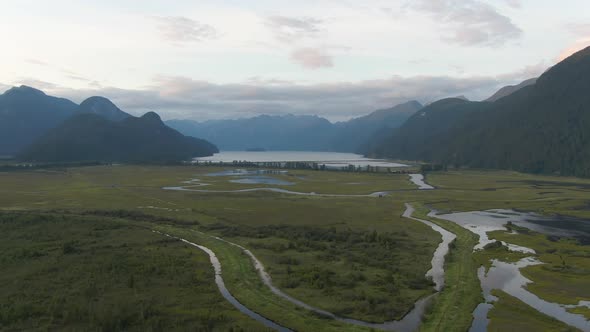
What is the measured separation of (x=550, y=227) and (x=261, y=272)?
225 ft

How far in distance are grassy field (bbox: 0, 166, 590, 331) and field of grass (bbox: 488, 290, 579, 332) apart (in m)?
2.50

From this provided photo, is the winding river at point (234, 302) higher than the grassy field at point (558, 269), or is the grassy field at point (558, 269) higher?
the grassy field at point (558, 269)

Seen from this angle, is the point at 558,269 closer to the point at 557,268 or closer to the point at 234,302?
the point at 557,268

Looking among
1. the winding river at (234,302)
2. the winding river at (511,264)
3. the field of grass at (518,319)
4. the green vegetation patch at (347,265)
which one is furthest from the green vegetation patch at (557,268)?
the winding river at (234,302)

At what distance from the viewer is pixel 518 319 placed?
39.8 meters

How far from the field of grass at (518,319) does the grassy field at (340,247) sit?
2.50 meters

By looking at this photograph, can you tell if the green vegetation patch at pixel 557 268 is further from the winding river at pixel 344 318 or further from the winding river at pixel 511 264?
the winding river at pixel 344 318

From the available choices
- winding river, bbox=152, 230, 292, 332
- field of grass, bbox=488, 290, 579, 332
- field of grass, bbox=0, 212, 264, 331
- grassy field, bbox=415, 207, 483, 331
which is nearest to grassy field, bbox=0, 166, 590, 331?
grassy field, bbox=415, 207, 483, 331

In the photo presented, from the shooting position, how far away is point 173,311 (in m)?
41.0

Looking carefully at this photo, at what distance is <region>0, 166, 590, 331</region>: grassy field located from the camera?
142 feet

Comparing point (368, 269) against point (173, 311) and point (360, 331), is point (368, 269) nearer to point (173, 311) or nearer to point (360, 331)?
point (360, 331)

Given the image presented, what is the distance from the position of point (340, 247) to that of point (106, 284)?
35153 millimetres

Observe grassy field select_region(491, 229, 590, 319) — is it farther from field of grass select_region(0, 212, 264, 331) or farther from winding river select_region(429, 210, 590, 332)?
field of grass select_region(0, 212, 264, 331)

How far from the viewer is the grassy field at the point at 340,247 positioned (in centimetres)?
4325
